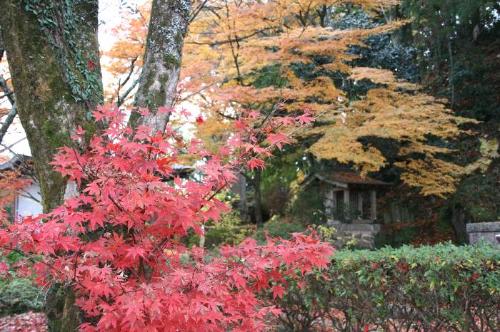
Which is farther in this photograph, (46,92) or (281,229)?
(281,229)

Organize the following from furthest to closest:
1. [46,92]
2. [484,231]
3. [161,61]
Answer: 1. [484,231]
2. [161,61]
3. [46,92]

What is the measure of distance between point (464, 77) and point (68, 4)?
12.9 meters

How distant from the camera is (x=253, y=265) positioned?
8.80 feet

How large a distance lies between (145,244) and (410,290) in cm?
259

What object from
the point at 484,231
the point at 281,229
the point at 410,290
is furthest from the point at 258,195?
the point at 410,290

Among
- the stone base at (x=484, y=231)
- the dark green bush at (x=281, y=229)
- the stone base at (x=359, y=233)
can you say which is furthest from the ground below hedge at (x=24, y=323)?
the stone base at (x=359, y=233)

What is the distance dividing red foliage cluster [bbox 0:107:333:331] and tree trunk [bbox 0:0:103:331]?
162 mm

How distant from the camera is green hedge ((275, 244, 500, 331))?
375cm

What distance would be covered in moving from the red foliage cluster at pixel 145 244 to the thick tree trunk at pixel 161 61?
439 millimetres

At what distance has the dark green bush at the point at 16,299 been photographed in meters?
6.95

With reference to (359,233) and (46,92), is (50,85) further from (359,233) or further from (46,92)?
(359,233)

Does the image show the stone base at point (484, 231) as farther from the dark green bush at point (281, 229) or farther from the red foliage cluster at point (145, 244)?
the red foliage cluster at point (145, 244)

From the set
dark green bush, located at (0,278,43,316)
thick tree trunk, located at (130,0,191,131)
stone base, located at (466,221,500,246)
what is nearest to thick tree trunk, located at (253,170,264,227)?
stone base, located at (466,221,500,246)

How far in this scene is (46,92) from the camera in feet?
9.38
